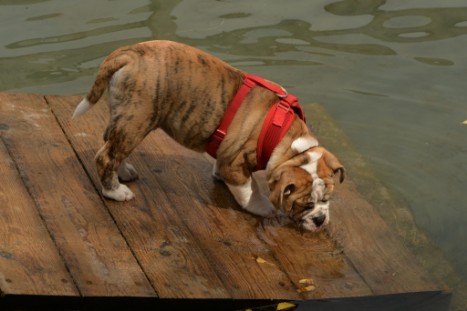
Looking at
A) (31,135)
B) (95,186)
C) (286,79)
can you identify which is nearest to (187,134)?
(95,186)

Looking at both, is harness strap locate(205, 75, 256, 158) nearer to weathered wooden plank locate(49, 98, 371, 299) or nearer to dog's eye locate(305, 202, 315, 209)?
weathered wooden plank locate(49, 98, 371, 299)

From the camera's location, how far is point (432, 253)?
21.8 ft

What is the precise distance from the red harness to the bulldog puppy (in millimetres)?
28

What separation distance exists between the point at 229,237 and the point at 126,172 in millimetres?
856

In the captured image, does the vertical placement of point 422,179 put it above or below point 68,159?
below

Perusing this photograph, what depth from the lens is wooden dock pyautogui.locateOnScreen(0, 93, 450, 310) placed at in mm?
5492

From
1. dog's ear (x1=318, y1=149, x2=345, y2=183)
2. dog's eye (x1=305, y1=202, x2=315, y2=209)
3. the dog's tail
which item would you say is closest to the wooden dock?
dog's eye (x1=305, y1=202, x2=315, y2=209)

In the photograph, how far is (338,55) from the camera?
30.8 feet

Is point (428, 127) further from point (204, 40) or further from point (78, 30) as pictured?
point (78, 30)

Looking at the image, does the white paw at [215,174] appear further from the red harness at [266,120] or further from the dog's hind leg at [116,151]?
the dog's hind leg at [116,151]

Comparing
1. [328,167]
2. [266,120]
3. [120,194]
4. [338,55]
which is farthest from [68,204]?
[338,55]

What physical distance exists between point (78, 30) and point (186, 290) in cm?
467

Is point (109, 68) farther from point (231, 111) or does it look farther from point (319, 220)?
point (319, 220)

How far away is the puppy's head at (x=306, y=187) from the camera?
5.85m
